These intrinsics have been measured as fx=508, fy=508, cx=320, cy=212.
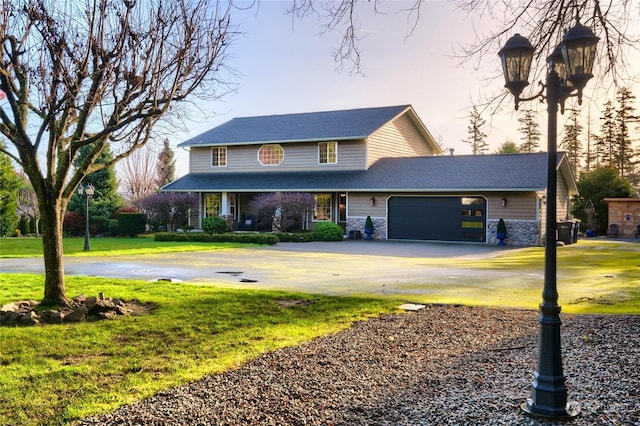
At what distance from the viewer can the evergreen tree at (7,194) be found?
2347 cm

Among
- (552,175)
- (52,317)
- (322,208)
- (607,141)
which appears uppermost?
(607,141)

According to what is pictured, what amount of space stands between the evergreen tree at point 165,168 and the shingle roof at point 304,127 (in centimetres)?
Answer: 1451

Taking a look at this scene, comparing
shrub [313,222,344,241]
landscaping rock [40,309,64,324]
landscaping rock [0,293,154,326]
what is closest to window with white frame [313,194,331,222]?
shrub [313,222,344,241]

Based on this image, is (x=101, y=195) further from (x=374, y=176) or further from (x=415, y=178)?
(x=415, y=178)

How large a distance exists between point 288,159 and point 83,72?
22.6 metres

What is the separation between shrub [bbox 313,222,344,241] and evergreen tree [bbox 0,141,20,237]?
14.6 metres

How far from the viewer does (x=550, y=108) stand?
4039mm

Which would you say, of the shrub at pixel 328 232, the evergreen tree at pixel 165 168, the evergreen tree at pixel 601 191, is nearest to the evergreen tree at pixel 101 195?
the evergreen tree at pixel 165 168

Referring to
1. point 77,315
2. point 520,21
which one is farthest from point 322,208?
point 77,315

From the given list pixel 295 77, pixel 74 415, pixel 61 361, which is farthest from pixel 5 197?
pixel 74 415

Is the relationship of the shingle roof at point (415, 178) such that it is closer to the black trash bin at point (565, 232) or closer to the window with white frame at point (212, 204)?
the window with white frame at point (212, 204)

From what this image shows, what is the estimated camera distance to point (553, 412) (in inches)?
143

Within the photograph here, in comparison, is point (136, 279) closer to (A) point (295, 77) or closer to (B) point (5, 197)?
(A) point (295, 77)

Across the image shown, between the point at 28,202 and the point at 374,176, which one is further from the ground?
the point at 374,176
